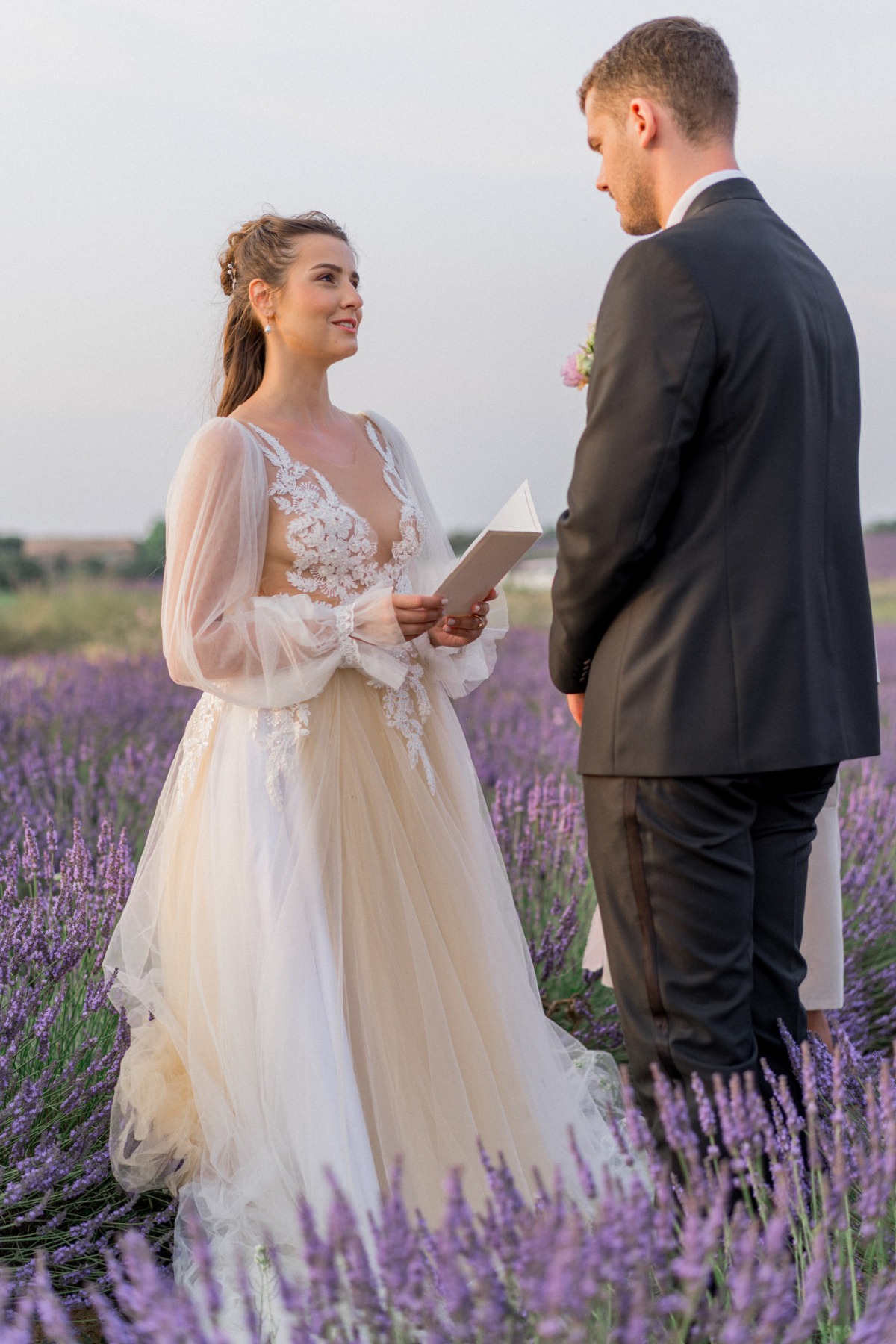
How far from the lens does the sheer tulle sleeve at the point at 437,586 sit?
2.46 metres

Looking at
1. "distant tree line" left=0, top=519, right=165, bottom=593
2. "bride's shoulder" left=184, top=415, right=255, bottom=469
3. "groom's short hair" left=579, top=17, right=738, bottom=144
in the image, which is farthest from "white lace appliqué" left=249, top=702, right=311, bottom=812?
"distant tree line" left=0, top=519, right=165, bottom=593

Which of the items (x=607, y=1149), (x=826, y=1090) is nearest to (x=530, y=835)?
(x=607, y=1149)

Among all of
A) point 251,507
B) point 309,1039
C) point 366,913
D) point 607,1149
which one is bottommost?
point 607,1149

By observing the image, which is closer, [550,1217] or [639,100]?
[550,1217]

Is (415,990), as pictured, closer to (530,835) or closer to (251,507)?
(251,507)

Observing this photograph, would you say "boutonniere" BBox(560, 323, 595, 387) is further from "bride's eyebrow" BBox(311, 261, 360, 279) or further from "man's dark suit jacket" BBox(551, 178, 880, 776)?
"man's dark suit jacket" BBox(551, 178, 880, 776)

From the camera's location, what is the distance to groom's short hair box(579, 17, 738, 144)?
6.06 feet

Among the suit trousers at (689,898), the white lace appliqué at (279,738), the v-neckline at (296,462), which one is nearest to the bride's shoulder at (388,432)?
the v-neckline at (296,462)

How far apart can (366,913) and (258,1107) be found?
383 mm

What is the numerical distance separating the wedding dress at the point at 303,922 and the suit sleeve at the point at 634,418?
1.65ft

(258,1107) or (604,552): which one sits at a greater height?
(604,552)

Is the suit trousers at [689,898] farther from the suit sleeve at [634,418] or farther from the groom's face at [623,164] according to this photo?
the groom's face at [623,164]

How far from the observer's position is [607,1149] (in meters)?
2.48

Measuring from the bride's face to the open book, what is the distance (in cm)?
55
